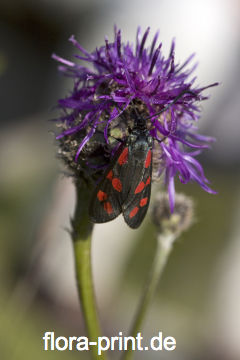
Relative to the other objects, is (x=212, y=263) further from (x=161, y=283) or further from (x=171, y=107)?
(x=171, y=107)

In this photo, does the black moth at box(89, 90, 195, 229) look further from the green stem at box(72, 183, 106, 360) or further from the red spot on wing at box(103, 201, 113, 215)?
the green stem at box(72, 183, 106, 360)

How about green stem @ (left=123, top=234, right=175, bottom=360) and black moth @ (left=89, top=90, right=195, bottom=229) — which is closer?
black moth @ (left=89, top=90, right=195, bottom=229)

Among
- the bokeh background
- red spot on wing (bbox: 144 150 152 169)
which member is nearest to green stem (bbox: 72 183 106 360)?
red spot on wing (bbox: 144 150 152 169)

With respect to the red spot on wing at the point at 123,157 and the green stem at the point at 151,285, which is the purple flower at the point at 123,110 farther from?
the green stem at the point at 151,285

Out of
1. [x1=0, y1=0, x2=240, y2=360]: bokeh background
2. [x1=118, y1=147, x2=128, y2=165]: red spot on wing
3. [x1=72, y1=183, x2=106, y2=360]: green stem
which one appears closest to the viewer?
[x1=118, y1=147, x2=128, y2=165]: red spot on wing

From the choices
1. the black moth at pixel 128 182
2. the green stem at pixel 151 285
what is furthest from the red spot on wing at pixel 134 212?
the green stem at pixel 151 285

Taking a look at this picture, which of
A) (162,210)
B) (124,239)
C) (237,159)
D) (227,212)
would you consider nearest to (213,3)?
(237,159)
